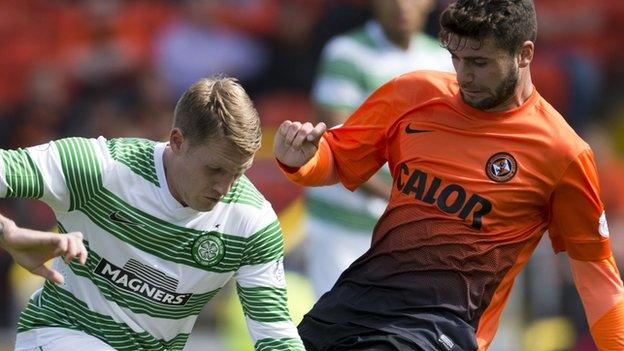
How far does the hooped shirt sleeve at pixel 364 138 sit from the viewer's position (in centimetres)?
486

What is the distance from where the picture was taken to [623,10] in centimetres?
1183

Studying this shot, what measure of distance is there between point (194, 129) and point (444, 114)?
938 millimetres

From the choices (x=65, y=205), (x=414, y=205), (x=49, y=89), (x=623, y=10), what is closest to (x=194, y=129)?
(x=65, y=205)

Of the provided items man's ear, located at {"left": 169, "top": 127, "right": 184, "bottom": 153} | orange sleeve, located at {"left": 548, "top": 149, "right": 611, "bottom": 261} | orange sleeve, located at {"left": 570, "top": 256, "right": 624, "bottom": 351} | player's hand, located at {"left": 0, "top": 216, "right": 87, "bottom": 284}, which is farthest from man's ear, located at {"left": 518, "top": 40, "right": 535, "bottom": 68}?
player's hand, located at {"left": 0, "top": 216, "right": 87, "bottom": 284}

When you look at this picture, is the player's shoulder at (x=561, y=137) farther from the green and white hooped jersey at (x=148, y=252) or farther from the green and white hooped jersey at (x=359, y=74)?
the green and white hooped jersey at (x=359, y=74)

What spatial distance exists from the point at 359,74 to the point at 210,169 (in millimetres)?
2912

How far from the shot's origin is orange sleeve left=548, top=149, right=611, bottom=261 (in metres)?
4.50

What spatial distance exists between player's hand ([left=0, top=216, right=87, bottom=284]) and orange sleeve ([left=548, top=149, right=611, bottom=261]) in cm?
169

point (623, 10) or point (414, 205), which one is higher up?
point (623, 10)

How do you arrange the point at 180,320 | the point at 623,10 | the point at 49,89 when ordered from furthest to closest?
the point at 623,10 → the point at 49,89 → the point at 180,320

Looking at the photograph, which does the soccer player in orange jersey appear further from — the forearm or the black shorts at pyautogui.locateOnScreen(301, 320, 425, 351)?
the forearm

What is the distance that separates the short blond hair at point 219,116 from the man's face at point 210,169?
26mm

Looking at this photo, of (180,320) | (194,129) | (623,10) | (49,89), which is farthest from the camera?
(623,10)

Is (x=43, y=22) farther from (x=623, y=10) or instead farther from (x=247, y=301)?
(x=247, y=301)
